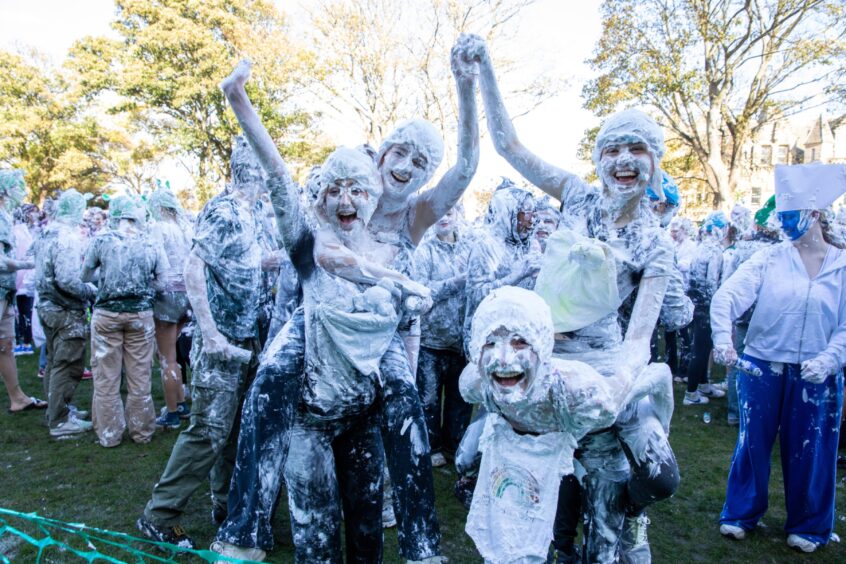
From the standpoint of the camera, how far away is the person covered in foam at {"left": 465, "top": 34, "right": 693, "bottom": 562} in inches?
82.1

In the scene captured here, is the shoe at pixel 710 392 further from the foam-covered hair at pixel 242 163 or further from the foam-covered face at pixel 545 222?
the foam-covered hair at pixel 242 163

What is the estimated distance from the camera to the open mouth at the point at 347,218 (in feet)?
6.96

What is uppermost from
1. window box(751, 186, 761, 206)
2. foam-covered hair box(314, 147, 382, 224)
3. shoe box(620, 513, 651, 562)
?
window box(751, 186, 761, 206)

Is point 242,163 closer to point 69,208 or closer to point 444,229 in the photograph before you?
point 444,229

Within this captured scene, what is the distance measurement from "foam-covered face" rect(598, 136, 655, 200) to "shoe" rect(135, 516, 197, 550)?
321 centimetres

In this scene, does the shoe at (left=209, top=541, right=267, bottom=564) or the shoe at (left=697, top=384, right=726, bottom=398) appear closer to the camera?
the shoe at (left=209, top=541, right=267, bottom=564)

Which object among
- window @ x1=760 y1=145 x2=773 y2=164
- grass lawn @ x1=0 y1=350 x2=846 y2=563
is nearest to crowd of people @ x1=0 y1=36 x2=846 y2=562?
grass lawn @ x1=0 y1=350 x2=846 y2=563

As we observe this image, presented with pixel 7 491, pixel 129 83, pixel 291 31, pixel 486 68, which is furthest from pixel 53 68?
pixel 486 68

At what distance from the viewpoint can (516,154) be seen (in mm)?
2521

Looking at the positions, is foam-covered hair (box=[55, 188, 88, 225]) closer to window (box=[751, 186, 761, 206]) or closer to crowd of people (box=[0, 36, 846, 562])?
crowd of people (box=[0, 36, 846, 562])

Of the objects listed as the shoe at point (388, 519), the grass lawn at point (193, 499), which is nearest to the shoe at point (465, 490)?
the grass lawn at point (193, 499)

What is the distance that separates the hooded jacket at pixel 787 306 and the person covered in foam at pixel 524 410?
82.7 inches

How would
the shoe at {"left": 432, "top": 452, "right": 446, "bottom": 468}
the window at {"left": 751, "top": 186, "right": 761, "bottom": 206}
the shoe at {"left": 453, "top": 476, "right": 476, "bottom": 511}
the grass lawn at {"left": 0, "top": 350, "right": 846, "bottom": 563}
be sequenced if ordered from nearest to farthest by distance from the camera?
1. the grass lawn at {"left": 0, "top": 350, "right": 846, "bottom": 563}
2. the shoe at {"left": 453, "top": 476, "right": 476, "bottom": 511}
3. the shoe at {"left": 432, "top": 452, "right": 446, "bottom": 468}
4. the window at {"left": 751, "top": 186, "right": 761, "bottom": 206}

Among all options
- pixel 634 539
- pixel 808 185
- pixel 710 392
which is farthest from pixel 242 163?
pixel 710 392
